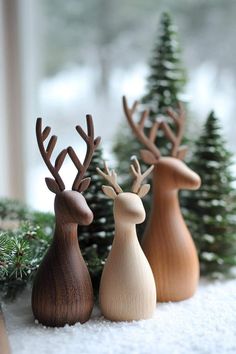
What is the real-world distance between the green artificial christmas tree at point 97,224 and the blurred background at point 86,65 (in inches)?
20.7

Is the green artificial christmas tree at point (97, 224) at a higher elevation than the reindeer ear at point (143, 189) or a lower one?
lower

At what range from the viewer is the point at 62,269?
0.81m

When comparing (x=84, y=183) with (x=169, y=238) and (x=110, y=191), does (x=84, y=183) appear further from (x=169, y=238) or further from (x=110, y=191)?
(x=169, y=238)

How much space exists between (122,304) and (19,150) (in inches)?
34.3

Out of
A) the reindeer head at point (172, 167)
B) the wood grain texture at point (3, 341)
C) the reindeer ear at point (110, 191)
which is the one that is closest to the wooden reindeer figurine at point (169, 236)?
the reindeer head at point (172, 167)

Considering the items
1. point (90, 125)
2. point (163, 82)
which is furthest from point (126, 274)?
point (163, 82)

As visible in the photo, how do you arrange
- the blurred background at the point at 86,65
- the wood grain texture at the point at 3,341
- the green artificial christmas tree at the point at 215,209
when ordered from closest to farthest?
the wood grain texture at the point at 3,341
the green artificial christmas tree at the point at 215,209
the blurred background at the point at 86,65

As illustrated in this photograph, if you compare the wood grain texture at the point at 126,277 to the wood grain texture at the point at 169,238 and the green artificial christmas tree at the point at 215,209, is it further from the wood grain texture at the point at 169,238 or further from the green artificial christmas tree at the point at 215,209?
the green artificial christmas tree at the point at 215,209

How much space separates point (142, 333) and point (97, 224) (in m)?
0.21

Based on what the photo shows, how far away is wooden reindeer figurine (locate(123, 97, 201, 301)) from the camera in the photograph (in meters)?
0.91

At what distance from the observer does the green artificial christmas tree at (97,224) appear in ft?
3.10

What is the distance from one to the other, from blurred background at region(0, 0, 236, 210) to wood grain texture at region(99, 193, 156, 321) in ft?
2.16

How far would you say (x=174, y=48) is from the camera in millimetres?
1137

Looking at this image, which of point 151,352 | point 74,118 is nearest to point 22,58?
point 74,118
